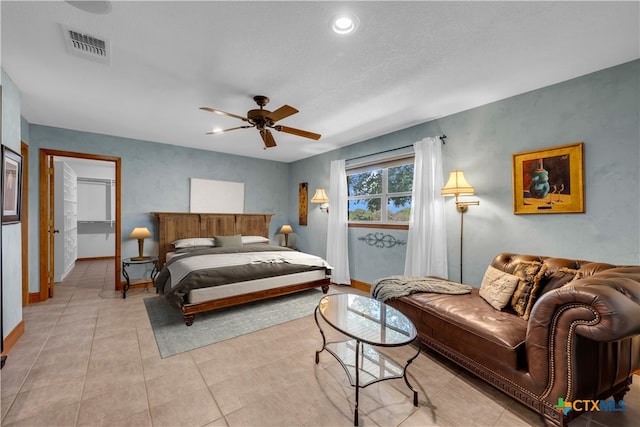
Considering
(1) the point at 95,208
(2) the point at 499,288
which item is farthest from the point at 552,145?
(1) the point at 95,208

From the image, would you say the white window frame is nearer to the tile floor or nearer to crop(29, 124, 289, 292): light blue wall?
the tile floor

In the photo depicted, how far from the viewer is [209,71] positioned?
226 cm

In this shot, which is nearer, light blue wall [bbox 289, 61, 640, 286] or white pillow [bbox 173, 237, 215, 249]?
light blue wall [bbox 289, 61, 640, 286]

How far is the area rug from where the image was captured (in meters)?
2.50

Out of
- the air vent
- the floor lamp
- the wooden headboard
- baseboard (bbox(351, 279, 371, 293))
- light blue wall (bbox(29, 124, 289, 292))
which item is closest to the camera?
the air vent

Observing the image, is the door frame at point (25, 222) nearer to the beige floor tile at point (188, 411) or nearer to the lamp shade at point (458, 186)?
the beige floor tile at point (188, 411)

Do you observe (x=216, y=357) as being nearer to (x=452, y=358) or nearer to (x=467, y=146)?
(x=452, y=358)

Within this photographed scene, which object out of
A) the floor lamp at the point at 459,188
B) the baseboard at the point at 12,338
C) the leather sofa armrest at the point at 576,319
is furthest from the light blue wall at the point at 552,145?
the baseboard at the point at 12,338

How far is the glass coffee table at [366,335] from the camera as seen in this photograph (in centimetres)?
171

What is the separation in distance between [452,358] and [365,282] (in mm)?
2303

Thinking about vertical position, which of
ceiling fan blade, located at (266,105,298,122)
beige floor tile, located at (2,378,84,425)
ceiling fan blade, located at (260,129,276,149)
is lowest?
beige floor tile, located at (2,378,84,425)

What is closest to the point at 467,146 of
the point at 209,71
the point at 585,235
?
the point at 585,235

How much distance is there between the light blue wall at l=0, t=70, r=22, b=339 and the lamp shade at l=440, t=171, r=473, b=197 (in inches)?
166

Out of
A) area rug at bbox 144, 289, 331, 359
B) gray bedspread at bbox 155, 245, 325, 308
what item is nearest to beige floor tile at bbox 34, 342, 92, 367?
area rug at bbox 144, 289, 331, 359
